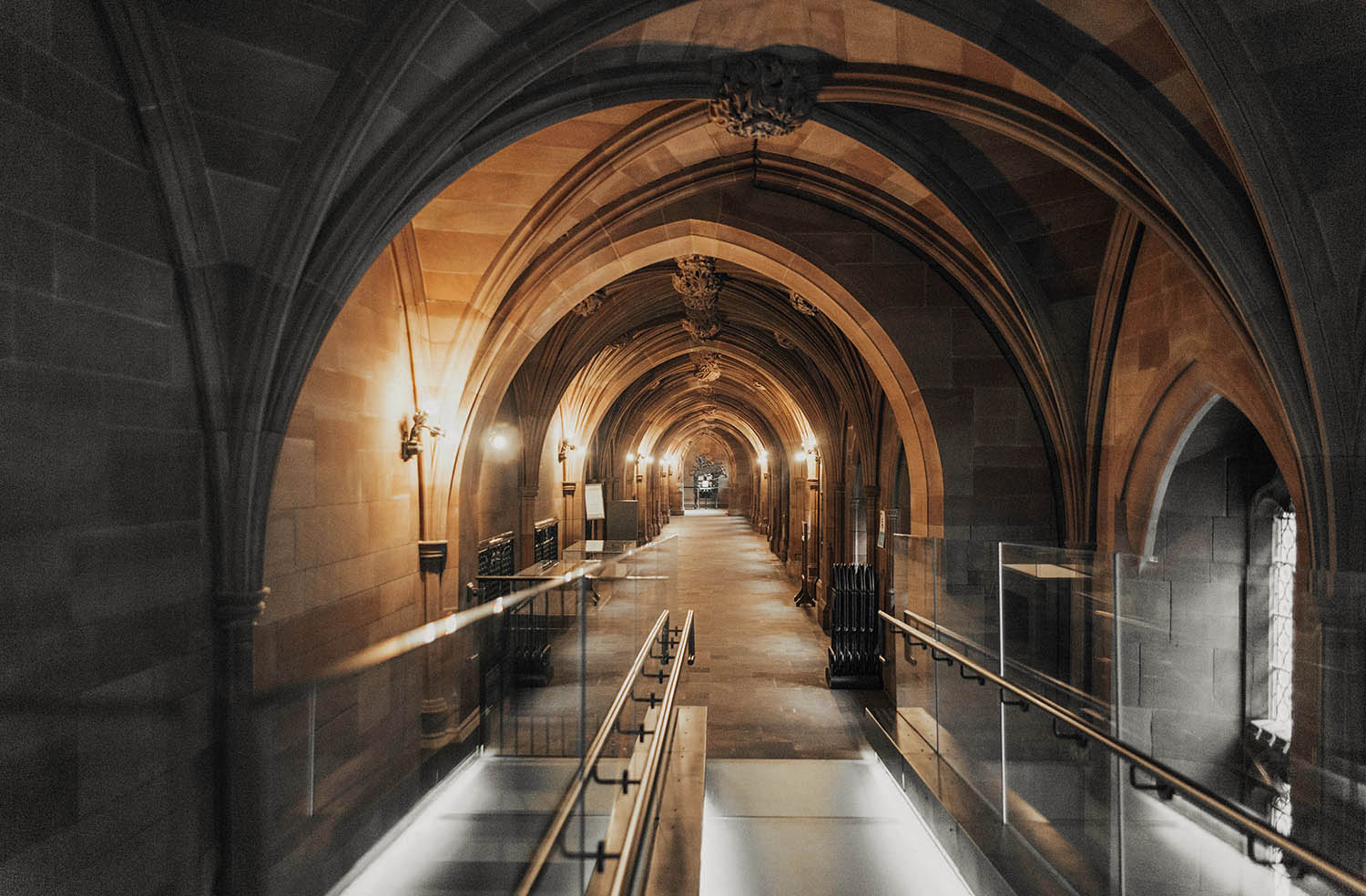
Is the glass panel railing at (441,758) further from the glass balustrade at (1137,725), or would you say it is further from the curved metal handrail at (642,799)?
the glass balustrade at (1137,725)

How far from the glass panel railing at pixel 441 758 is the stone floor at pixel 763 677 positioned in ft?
12.9

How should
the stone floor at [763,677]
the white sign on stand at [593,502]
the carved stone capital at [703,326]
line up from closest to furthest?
the stone floor at [763,677] → the carved stone capital at [703,326] → the white sign on stand at [593,502]

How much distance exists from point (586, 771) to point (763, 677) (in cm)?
632

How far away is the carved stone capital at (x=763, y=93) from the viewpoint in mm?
4137

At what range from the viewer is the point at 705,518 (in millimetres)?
36875

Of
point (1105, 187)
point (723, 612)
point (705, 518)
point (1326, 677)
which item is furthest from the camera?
point (705, 518)

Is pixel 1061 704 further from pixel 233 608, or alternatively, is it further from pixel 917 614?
pixel 233 608

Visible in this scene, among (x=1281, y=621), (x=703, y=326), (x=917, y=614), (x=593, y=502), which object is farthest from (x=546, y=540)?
(x=1281, y=621)

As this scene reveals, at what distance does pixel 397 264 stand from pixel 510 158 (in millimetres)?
1120

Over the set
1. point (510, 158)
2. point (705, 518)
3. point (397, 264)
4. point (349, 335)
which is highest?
point (510, 158)

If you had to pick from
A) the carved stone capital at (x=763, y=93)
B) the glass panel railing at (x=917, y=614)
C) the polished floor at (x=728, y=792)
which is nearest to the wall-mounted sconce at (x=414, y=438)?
the polished floor at (x=728, y=792)

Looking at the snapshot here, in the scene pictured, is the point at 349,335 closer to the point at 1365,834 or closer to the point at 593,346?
the point at 1365,834

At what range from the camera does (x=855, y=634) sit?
324 inches

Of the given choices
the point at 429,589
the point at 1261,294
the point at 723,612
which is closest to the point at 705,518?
the point at 723,612
